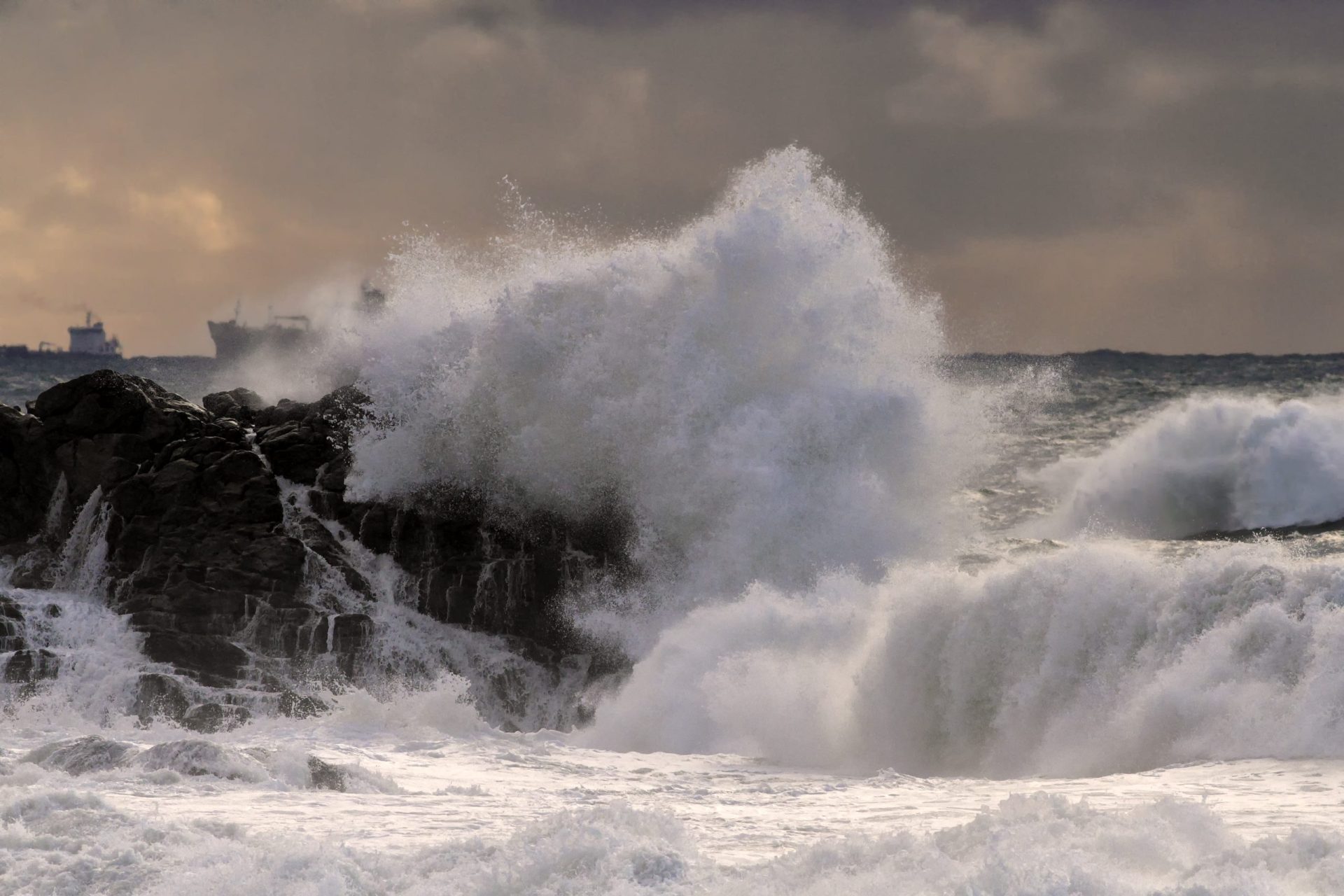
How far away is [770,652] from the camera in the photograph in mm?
13078

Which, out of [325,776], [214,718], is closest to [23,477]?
[214,718]

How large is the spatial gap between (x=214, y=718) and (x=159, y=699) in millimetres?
662

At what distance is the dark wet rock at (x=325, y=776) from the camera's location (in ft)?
30.8

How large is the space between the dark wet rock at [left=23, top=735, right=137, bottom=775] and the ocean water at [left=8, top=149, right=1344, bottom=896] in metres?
0.03

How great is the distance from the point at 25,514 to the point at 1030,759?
11.2 m

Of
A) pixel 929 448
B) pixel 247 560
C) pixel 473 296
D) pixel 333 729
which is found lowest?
pixel 333 729

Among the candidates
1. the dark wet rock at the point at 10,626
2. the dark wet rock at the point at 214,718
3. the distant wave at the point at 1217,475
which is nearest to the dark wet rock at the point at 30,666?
the dark wet rock at the point at 10,626

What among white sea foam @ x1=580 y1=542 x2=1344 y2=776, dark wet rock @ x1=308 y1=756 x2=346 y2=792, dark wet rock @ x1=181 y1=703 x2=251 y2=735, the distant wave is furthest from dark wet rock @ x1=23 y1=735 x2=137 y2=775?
Answer: the distant wave

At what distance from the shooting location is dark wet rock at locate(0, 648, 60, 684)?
13312 millimetres

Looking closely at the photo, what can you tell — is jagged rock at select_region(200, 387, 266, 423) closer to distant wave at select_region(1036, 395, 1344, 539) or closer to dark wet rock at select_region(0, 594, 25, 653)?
dark wet rock at select_region(0, 594, 25, 653)

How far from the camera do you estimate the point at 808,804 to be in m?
9.31

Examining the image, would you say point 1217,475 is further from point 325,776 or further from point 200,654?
point 325,776

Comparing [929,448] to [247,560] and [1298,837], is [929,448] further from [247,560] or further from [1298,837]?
[1298,837]

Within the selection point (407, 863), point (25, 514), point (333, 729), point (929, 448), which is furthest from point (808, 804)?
point (25, 514)
